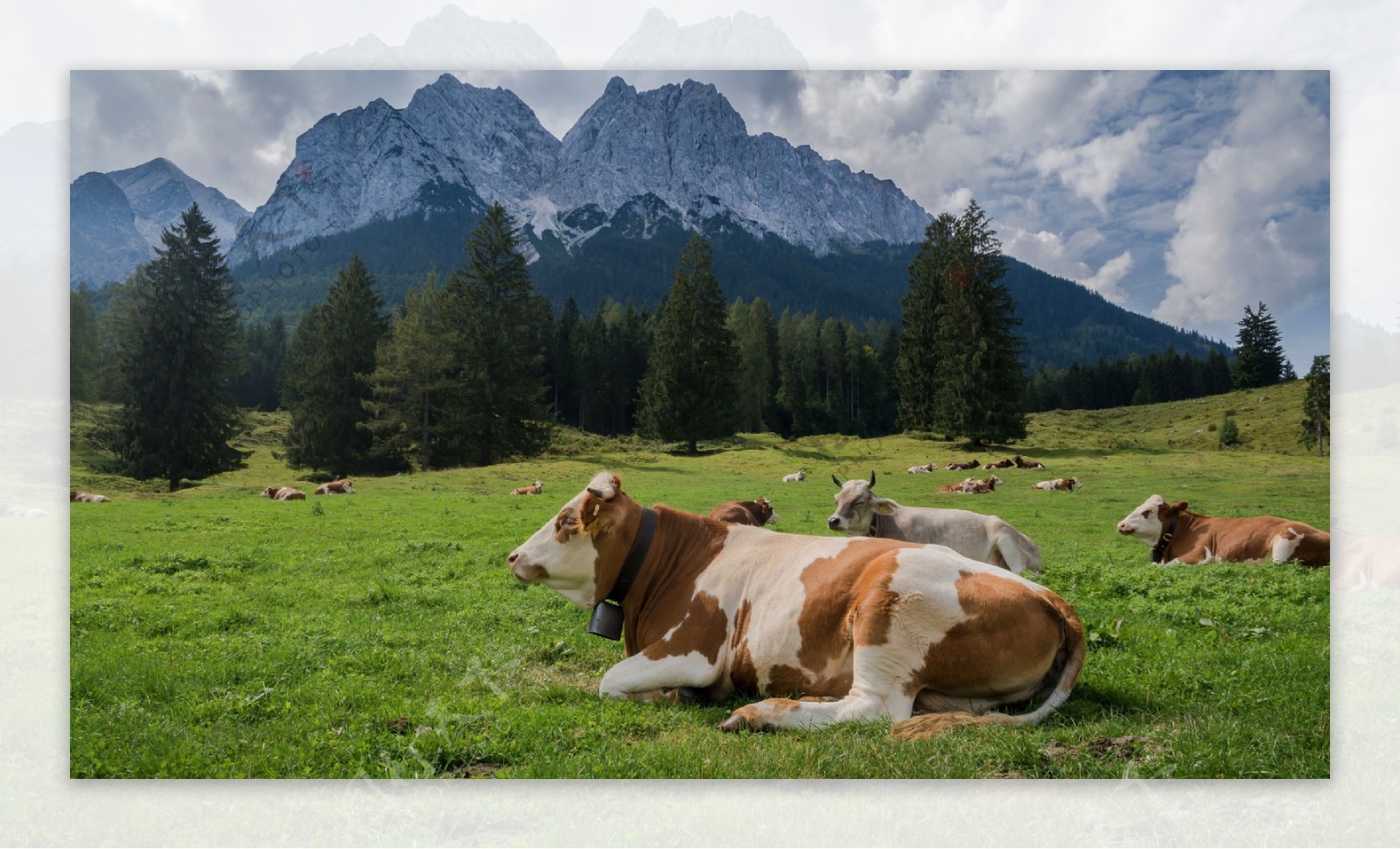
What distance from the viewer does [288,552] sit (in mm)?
7645

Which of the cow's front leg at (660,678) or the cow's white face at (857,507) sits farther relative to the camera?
the cow's white face at (857,507)

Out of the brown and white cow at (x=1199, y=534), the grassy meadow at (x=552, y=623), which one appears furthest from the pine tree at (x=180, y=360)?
the brown and white cow at (x=1199, y=534)

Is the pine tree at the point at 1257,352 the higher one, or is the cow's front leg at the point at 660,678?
the pine tree at the point at 1257,352

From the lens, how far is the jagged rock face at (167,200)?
653 cm

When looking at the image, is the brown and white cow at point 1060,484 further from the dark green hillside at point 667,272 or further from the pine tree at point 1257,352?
the pine tree at point 1257,352

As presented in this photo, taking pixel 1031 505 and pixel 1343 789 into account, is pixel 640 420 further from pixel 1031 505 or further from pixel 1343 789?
pixel 1343 789

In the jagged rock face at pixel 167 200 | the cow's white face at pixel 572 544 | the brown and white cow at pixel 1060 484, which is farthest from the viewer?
the brown and white cow at pixel 1060 484

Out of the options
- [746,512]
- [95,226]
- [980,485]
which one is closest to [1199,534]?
[980,485]

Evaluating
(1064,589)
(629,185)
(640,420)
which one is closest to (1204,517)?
(1064,589)

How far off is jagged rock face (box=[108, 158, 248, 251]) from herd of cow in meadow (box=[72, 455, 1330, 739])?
82.3 inches

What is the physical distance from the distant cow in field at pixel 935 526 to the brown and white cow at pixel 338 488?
4.63 m

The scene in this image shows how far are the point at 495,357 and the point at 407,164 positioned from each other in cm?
205

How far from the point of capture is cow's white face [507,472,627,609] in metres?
5.19

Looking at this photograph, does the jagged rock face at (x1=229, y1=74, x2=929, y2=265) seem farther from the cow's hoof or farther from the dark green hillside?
the cow's hoof
